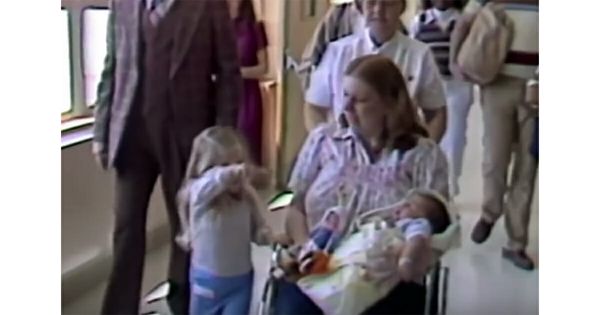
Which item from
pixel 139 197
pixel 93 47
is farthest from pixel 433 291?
pixel 93 47

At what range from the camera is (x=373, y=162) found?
110 centimetres

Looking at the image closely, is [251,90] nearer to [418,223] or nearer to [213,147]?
[213,147]

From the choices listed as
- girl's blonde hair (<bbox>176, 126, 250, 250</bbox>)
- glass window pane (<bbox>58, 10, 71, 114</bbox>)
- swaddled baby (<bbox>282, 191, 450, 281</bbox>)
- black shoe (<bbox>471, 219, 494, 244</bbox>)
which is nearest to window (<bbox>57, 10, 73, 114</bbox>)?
glass window pane (<bbox>58, 10, 71, 114</bbox>)

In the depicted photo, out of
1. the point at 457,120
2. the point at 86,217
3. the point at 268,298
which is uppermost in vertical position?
the point at 457,120

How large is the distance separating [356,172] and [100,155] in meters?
0.32

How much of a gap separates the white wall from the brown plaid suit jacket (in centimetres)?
3

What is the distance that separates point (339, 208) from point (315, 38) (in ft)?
0.69

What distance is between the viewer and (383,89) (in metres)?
1.09

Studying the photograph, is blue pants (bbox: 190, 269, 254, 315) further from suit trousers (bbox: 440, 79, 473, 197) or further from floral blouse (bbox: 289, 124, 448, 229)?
suit trousers (bbox: 440, 79, 473, 197)
